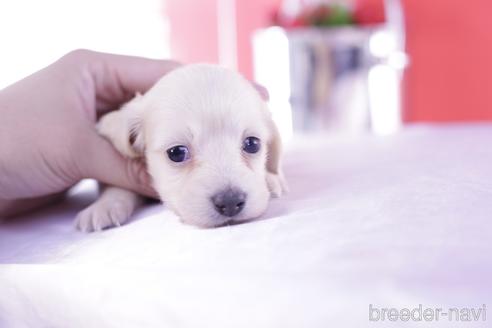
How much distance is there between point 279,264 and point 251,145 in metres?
0.60

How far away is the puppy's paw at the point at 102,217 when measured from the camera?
1.06 m

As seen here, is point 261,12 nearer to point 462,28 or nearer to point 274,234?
point 462,28

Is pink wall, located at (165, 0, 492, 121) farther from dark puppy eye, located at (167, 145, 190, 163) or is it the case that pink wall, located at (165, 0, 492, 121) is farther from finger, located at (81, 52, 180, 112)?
dark puppy eye, located at (167, 145, 190, 163)

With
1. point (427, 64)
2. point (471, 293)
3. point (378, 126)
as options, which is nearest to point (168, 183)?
point (471, 293)

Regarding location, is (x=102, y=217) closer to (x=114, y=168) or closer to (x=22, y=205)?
(x=114, y=168)

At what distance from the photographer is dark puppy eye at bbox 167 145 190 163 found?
117 cm

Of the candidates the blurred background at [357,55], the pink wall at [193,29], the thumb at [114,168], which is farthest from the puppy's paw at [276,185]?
the pink wall at [193,29]

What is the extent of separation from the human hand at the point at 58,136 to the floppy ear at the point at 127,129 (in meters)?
0.02

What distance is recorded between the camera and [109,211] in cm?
113

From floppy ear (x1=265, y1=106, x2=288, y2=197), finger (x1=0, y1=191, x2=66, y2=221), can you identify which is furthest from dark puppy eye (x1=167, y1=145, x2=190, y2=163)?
finger (x1=0, y1=191, x2=66, y2=221)

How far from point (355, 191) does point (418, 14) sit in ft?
14.3

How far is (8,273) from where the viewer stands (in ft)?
2.69

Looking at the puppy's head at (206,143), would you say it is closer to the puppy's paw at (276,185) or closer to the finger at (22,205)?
the puppy's paw at (276,185)

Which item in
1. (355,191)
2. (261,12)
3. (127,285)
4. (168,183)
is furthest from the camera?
(261,12)
